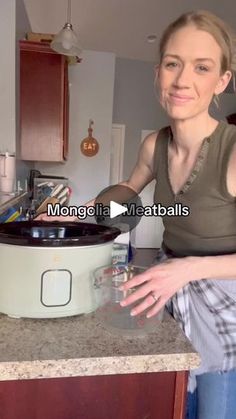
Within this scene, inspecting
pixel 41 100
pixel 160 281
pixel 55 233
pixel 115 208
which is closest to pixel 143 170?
pixel 115 208

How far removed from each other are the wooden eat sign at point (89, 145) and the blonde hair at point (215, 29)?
10.6 feet

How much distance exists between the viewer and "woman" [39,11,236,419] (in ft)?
2.14

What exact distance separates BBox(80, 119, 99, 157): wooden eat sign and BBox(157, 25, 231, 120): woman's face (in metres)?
3.25

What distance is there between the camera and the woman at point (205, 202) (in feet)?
2.14

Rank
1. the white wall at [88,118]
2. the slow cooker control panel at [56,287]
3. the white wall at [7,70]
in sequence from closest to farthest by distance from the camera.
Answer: the slow cooker control panel at [56,287]
the white wall at [7,70]
the white wall at [88,118]

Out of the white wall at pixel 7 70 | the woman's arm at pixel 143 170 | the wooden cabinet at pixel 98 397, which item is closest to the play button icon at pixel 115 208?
the woman's arm at pixel 143 170

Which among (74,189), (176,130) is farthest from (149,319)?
(74,189)

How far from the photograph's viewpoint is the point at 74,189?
3955mm

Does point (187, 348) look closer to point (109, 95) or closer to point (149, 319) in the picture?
point (149, 319)

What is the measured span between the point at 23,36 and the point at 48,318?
230 cm

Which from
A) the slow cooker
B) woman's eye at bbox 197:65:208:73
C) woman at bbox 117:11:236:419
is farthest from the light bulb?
the slow cooker

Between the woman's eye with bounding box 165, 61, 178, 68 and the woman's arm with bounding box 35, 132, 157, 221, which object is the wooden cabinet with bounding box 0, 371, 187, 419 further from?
the woman's eye with bounding box 165, 61, 178, 68

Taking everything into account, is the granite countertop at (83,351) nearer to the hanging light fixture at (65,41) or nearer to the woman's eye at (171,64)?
the woman's eye at (171,64)

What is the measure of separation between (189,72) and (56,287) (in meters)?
0.49
